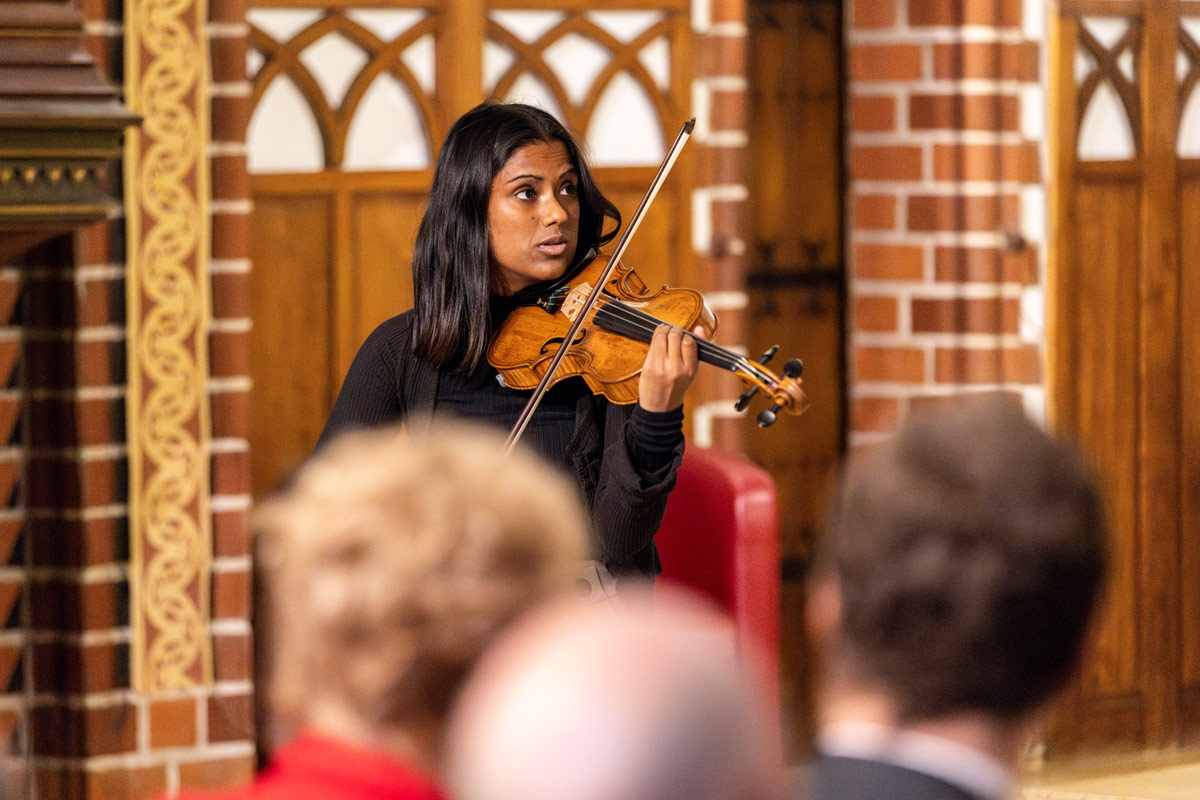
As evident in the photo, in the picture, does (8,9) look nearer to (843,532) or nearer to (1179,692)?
(843,532)

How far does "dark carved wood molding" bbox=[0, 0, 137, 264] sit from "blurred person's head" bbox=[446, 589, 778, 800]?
1.61m

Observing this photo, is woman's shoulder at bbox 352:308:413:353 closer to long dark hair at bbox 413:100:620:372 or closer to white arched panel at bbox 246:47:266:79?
long dark hair at bbox 413:100:620:372

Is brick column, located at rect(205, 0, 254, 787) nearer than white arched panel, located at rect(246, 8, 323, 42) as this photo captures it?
Yes

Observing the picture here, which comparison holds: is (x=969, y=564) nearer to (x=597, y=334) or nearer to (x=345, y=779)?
(x=345, y=779)

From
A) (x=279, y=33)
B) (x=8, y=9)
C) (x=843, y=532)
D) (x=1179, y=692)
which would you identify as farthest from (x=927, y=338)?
(x=843, y=532)

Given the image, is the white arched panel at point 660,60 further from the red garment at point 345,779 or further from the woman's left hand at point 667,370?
the red garment at point 345,779

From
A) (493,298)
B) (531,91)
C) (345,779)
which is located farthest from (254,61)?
(345,779)

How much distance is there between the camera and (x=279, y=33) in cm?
305

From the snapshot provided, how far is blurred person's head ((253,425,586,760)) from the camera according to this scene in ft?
2.38

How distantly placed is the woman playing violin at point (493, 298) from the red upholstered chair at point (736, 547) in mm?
209

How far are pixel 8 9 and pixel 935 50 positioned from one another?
193 centimetres

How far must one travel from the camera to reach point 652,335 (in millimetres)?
2125

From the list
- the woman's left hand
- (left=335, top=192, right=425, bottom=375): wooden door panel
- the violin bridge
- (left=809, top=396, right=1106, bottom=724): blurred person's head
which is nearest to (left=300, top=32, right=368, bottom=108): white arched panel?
(left=335, top=192, right=425, bottom=375): wooden door panel

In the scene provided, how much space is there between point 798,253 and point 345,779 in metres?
2.81
